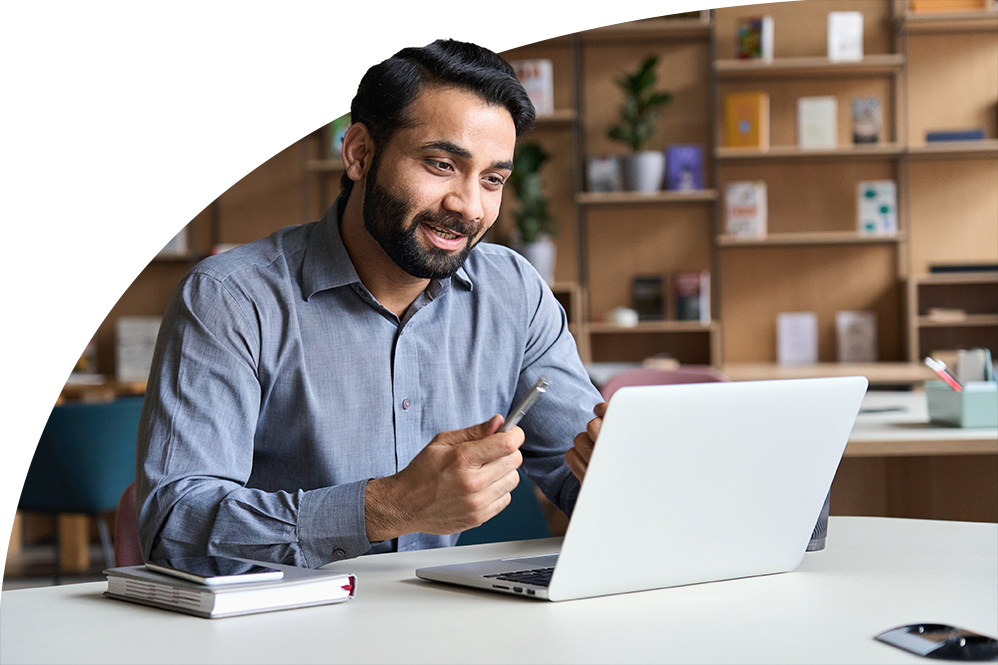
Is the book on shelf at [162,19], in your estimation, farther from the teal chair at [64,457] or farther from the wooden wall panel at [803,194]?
the wooden wall panel at [803,194]

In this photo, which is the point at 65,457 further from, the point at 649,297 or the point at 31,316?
the point at 649,297

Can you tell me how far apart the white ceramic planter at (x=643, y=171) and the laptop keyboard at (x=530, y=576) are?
385 centimetres

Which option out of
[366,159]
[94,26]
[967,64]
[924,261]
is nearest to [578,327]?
[924,261]

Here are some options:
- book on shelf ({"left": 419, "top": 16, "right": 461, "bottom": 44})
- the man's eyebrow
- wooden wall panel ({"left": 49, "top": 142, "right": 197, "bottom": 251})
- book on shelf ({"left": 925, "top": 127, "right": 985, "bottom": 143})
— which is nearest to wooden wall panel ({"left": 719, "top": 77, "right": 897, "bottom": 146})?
book on shelf ({"left": 925, "top": 127, "right": 985, "bottom": 143})

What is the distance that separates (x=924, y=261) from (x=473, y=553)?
14.0 feet

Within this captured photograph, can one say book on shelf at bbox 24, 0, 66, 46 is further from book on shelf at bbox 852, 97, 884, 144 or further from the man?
the man

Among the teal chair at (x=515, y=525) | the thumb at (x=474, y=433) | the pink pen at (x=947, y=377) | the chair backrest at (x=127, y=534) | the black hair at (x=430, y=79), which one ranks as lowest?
the teal chair at (x=515, y=525)

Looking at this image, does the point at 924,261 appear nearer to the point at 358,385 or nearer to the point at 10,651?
the point at 358,385

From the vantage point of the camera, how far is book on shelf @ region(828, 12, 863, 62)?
183 inches

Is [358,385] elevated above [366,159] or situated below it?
below

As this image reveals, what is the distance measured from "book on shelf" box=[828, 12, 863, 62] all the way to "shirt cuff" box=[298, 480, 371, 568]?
165 inches

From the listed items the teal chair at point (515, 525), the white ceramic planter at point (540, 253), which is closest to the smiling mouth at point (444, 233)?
the teal chair at point (515, 525)

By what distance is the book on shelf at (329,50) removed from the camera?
4.90 m

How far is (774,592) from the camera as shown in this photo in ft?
3.16
